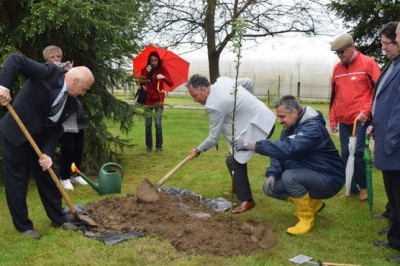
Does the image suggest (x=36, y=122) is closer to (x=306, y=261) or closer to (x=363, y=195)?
(x=306, y=261)

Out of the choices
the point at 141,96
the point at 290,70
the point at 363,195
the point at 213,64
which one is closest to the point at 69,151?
the point at 141,96

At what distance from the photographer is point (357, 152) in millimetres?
5430

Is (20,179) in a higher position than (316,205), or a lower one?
higher

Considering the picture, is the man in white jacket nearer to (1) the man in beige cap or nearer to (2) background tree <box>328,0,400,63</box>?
(1) the man in beige cap

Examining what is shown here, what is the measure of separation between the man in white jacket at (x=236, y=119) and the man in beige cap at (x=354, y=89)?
90 centimetres

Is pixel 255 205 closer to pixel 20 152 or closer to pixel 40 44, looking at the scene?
pixel 20 152

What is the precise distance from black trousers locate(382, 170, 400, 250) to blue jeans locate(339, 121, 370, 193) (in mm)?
1422

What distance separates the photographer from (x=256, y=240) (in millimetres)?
4105

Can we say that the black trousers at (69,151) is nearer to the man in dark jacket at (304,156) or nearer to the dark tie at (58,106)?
the dark tie at (58,106)

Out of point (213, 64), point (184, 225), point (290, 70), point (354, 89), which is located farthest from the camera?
point (290, 70)

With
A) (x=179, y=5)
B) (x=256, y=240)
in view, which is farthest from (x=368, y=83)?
(x=179, y=5)

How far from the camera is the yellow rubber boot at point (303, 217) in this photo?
14.4 ft

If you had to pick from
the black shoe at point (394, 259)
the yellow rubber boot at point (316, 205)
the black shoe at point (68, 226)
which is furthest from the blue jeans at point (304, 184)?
the black shoe at point (68, 226)

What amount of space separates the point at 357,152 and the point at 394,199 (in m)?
1.83
